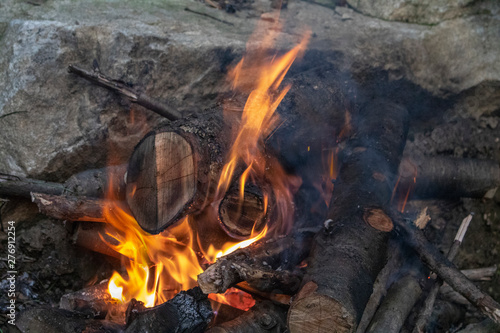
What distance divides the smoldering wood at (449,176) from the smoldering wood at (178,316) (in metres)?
2.47

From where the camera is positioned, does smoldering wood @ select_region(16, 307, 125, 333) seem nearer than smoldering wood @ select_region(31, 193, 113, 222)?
Yes

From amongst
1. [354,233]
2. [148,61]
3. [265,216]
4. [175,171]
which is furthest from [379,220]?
[148,61]

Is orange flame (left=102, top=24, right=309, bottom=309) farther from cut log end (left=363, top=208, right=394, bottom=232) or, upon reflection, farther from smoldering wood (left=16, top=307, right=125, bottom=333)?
cut log end (left=363, top=208, right=394, bottom=232)

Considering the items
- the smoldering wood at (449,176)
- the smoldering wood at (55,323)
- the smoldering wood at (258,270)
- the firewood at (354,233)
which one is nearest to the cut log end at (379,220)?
the firewood at (354,233)

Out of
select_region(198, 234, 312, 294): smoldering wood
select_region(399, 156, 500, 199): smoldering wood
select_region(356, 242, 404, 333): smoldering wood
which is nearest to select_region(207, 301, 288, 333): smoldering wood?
select_region(198, 234, 312, 294): smoldering wood

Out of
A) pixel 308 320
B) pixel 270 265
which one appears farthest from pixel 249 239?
pixel 308 320

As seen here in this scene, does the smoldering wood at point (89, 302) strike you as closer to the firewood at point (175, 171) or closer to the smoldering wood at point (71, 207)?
the smoldering wood at point (71, 207)

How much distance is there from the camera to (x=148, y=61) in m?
3.95

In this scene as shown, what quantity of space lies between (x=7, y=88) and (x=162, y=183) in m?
1.88

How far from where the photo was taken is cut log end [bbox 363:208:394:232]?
2916 mm

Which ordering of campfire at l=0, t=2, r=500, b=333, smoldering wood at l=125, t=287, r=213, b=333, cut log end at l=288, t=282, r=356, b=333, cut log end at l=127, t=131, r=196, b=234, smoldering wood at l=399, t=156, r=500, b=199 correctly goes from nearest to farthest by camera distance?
cut log end at l=288, t=282, r=356, b=333 → smoldering wood at l=125, t=287, r=213, b=333 → campfire at l=0, t=2, r=500, b=333 → cut log end at l=127, t=131, r=196, b=234 → smoldering wood at l=399, t=156, r=500, b=199

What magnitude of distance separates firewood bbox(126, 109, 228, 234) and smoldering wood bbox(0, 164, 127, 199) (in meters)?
0.59

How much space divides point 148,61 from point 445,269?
3001 mm

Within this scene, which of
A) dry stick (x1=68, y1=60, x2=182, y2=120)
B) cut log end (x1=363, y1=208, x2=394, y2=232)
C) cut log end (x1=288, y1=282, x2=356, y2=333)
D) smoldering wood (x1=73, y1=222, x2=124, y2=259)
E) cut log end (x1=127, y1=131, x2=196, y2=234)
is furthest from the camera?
dry stick (x1=68, y1=60, x2=182, y2=120)
